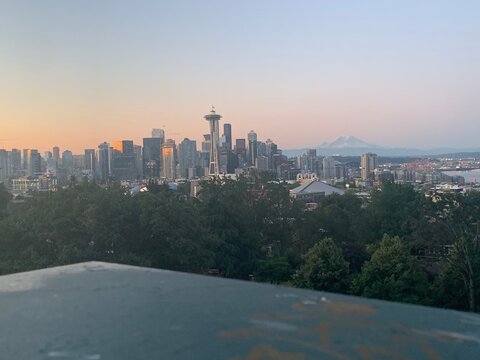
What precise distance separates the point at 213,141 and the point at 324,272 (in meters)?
62.5

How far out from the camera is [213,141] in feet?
235

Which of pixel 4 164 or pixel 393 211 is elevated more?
pixel 4 164

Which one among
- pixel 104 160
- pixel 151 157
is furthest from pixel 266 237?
pixel 151 157

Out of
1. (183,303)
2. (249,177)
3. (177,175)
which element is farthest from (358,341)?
(177,175)

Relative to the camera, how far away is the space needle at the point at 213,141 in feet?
217

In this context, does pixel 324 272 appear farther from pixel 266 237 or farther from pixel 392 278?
pixel 266 237

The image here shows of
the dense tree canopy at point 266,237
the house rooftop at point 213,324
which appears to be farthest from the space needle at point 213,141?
the house rooftop at point 213,324

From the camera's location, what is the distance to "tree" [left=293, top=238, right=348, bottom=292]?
31.1 ft

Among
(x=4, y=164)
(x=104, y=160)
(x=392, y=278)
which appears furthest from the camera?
(x=104, y=160)

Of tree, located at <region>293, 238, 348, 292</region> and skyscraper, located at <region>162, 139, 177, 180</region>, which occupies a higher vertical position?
skyscraper, located at <region>162, 139, 177, 180</region>

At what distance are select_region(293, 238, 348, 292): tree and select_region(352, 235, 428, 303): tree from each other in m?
0.46

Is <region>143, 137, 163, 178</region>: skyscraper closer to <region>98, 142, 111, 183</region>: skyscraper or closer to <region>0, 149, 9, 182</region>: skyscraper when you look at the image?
<region>98, 142, 111, 183</region>: skyscraper

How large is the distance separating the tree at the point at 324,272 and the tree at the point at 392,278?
46 centimetres

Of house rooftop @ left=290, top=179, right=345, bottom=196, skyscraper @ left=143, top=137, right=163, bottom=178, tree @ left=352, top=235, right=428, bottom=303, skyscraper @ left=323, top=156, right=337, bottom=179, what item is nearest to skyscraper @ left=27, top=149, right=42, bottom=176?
skyscraper @ left=143, top=137, right=163, bottom=178
